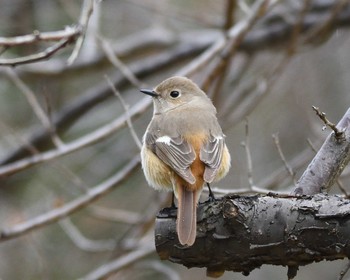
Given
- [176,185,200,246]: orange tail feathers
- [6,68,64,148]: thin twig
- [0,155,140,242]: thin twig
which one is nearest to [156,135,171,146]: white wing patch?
[176,185,200,246]: orange tail feathers

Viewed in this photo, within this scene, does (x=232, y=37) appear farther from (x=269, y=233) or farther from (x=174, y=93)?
(x=269, y=233)

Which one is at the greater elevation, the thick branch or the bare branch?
the bare branch

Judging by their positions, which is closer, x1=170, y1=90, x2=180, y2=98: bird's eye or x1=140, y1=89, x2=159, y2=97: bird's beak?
x1=140, y1=89, x2=159, y2=97: bird's beak

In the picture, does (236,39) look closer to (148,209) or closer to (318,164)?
(148,209)

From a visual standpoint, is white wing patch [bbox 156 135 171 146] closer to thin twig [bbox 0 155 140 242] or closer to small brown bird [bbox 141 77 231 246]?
small brown bird [bbox 141 77 231 246]

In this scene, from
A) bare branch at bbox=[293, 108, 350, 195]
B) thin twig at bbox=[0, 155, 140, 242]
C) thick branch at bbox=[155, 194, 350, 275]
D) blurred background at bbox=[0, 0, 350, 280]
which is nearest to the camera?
thick branch at bbox=[155, 194, 350, 275]

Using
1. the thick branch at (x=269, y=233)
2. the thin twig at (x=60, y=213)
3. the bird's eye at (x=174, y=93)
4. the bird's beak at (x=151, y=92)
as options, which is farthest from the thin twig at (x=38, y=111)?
the thick branch at (x=269, y=233)

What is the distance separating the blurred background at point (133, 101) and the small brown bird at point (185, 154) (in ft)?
4.69

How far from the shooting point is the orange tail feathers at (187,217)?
341 cm

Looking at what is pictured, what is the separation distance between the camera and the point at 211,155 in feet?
14.4

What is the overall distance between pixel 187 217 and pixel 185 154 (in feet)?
2.87

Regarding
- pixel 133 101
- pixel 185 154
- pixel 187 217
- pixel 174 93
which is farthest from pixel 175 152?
pixel 133 101

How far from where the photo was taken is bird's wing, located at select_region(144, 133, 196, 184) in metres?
4.20

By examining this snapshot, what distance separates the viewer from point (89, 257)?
888 cm
